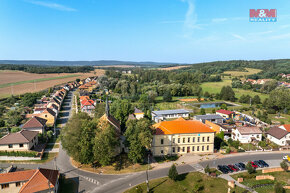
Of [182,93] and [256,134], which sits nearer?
[256,134]

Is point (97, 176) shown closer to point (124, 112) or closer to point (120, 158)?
point (120, 158)

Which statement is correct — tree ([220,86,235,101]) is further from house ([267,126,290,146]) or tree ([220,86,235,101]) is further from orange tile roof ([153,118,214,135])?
orange tile roof ([153,118,214,135])

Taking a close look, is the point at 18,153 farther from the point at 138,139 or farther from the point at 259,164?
the point at 259,164

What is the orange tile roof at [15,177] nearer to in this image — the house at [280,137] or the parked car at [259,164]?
the parked car at [259,164]

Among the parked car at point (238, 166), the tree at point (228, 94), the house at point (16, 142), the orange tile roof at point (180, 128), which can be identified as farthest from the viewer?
the tree at point (228, 94)

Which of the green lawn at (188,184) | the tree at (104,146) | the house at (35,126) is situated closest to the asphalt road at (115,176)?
the green lawn at (188,184)

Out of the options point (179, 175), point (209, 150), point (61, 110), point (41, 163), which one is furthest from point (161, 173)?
point (61, 110)
